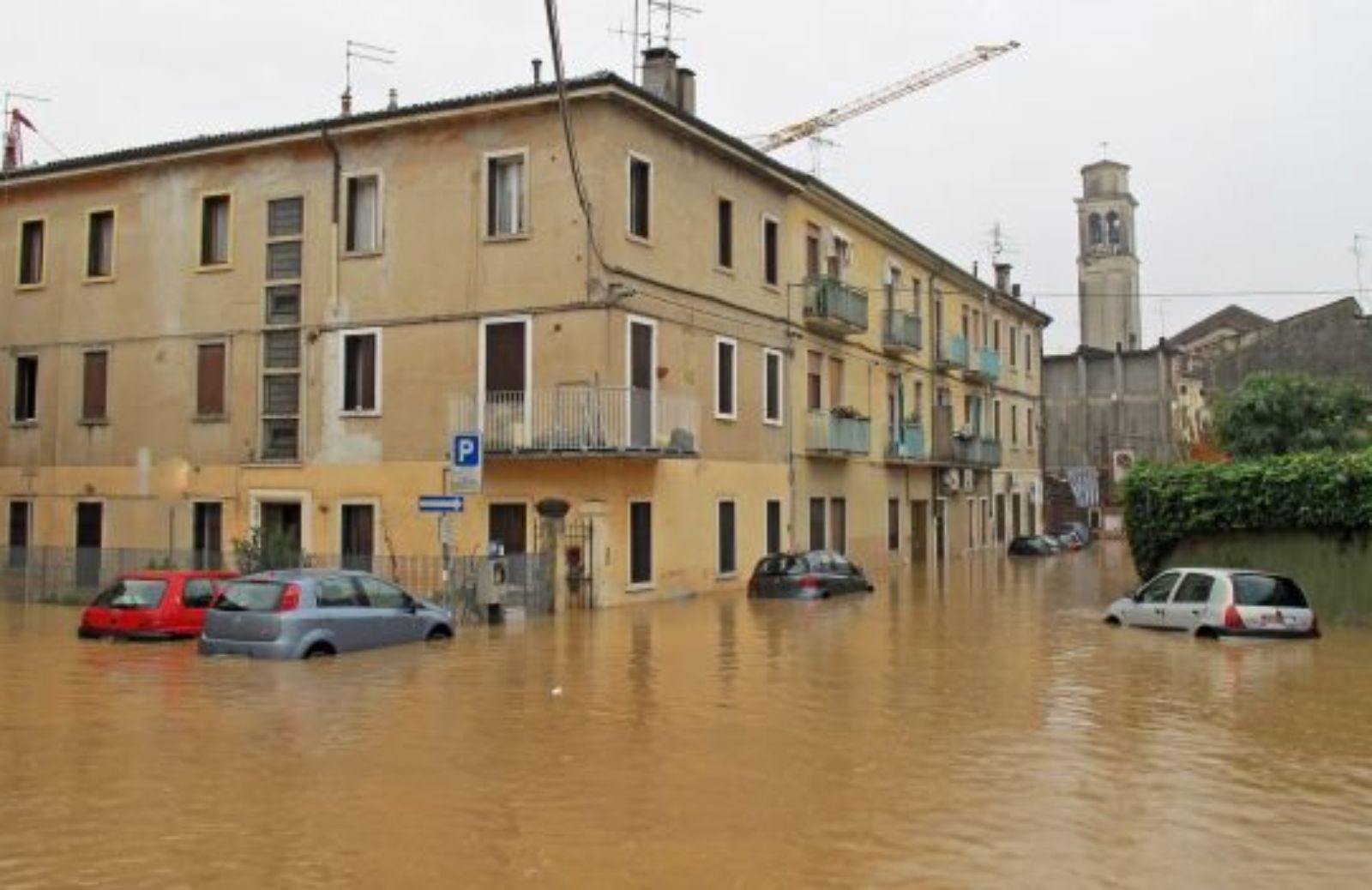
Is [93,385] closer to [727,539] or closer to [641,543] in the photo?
[641,543]

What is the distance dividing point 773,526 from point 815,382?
4659mm

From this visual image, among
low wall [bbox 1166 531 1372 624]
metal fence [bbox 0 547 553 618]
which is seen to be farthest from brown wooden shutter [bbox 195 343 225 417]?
low wall [bbox 1166 531 1372 624]

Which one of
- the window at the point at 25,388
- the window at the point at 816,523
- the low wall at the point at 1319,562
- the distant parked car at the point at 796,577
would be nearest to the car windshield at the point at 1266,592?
the low wall at the point at 1319,562

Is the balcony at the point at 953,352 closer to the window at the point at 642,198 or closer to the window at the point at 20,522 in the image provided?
the window at the point at 642,198

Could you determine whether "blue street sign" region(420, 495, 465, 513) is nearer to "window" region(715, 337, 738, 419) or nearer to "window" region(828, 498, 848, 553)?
"window" region(715, 337, 738, 419)

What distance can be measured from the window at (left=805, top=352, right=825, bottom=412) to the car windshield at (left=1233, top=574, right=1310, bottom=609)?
15.0m

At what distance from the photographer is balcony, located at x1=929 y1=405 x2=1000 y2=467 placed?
141 ft

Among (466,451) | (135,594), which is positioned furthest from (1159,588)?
(135,594)

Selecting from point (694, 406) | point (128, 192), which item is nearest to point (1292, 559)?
point (694, 406)

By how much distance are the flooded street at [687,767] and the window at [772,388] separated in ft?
42.4

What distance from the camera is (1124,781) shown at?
939 centimetres

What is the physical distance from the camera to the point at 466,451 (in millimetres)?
19484

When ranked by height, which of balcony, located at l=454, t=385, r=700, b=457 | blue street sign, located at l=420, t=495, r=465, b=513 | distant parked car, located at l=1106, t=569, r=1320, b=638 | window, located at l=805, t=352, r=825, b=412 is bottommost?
distant parked car, located at l=1106, t=569, r=1320, b=638

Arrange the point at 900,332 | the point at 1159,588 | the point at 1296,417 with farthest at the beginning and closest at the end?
1. the point at 900,332
2. the point at 1296,417
3. the point at 1159,588
